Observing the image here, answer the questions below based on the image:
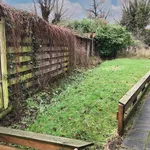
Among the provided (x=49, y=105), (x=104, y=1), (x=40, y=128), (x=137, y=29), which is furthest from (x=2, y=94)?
(x=104, y=1)

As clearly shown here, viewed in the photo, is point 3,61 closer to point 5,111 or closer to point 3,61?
point 3,61

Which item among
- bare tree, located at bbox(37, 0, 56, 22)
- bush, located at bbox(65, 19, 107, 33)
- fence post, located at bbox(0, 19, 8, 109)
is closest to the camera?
fence post, located at bbox(0, 19, 8, 109)

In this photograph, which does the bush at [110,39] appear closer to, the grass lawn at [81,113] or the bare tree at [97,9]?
the grass lawn at [81,113]

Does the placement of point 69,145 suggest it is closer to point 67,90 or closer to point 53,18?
point 67,90

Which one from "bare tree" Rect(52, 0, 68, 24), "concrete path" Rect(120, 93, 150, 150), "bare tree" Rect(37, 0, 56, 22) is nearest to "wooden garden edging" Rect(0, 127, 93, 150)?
"concrete path" Rect(120, 93, 150, 150)

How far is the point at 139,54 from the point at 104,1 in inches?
600

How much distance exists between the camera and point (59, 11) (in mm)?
20438

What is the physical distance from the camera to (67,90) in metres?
5.59

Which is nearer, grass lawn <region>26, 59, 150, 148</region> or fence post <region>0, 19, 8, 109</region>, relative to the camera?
grass lawn <region>26, 59, 150, 148</region>

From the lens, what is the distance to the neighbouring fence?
11.5 feet

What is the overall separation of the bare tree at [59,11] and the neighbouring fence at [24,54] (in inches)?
552

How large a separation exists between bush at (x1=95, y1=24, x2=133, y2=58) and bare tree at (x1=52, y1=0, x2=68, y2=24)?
6342 millimetres

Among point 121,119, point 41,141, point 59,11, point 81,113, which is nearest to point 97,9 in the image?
point 59,11

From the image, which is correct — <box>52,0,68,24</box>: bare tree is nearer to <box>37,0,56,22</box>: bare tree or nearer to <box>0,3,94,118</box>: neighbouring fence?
<box>37,0,56,22</box>: bare tree
